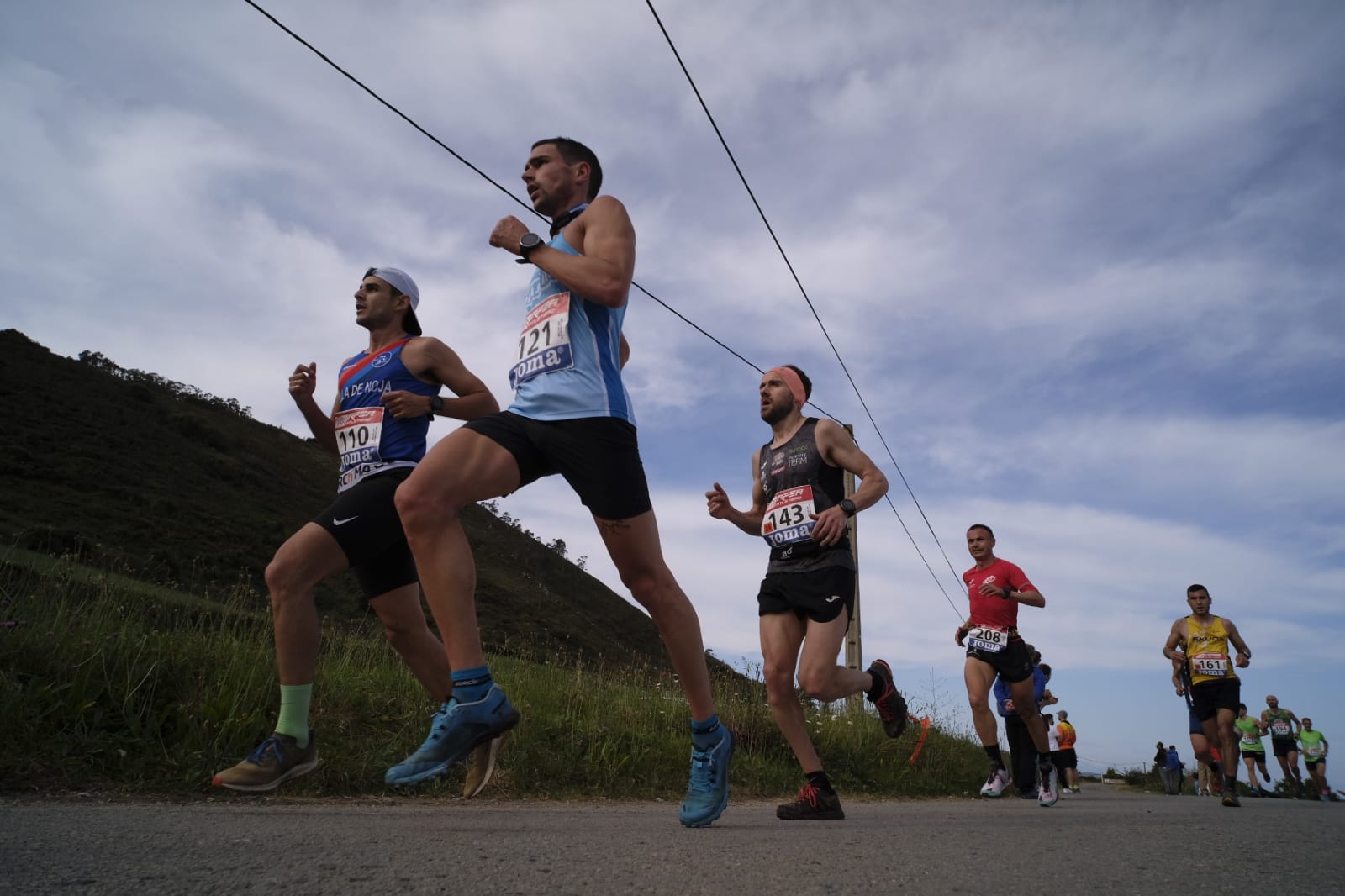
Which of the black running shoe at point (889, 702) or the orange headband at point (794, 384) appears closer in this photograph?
the orange headband at point (794, 384)

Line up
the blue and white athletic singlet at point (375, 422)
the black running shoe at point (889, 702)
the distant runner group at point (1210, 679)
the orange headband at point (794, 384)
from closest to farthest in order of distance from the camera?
the blue and white athletic singlet at point (375, 422) → the orange headband at point (794, 384) → the black running shoe at point (889, 702) → the distant runner group at point (1210, 679)

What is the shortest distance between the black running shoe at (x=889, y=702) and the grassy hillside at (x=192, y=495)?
22.1 meters

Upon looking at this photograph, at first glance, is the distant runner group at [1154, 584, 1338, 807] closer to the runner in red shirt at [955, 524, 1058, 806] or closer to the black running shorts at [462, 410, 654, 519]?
the runner in red shirt at [955, 524, 1058, 806]

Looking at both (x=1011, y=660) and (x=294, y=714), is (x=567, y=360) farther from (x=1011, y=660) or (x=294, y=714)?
(x=1011, y=660)

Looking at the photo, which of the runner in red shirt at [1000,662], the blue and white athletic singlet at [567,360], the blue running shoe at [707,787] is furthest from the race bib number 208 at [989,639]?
the blue and white athletic singlet at [567,360]

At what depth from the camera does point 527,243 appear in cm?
336

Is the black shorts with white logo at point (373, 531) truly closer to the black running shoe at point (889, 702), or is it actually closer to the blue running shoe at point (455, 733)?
the blue running shoe at point (455, 733)

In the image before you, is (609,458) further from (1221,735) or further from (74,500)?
(74,500)

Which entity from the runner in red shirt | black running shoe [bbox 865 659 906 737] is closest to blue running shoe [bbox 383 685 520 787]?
black running shoe [bbox 865 659 906 737]

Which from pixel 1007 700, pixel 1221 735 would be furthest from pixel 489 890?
pixel 1221 735

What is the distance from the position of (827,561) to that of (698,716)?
66.2 inches

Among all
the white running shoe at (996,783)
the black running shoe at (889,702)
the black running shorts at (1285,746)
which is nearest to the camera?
the black running shoe at (889,702)

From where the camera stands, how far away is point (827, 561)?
16.9ft

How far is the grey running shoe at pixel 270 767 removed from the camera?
12.3 ft
